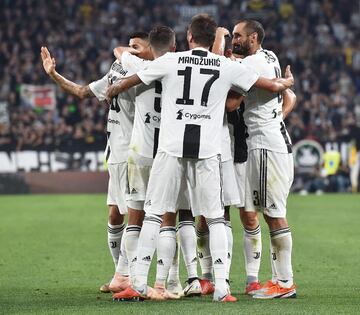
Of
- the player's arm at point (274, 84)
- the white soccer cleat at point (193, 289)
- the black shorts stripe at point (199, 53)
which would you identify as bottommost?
the white soccer cleat at point (193, 289)

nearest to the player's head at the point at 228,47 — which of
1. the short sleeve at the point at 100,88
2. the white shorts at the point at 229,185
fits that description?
the white shorts at the point at 229,185

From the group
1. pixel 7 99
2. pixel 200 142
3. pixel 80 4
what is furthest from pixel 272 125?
pixel 80 4

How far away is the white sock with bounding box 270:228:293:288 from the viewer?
927 centimetres

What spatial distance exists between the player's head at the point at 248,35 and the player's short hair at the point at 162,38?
782mm

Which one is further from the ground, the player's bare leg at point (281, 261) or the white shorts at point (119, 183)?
the white shorts at point (119, 183)

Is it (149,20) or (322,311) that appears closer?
(322,311)

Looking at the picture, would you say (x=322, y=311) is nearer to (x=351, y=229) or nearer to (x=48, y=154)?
(x=351, y=229)

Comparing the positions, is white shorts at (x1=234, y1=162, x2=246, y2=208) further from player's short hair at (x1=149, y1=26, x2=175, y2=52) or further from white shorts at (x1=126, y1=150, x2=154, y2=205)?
player's short hair at (x1=149, y1=26, x2=175, y2=52)

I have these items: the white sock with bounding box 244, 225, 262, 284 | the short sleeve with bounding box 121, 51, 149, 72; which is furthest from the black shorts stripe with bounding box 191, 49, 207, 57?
the white sock with bounding box 244, 225, 262, 284

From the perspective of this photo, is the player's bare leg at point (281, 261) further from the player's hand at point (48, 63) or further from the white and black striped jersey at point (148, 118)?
the player's hand at point (48, 63)

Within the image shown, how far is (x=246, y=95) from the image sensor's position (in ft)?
31.0

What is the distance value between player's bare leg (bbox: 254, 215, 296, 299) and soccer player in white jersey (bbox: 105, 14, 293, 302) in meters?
0.58

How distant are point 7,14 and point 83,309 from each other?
2668 centimetres

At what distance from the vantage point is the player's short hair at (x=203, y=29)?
8.64 metres
